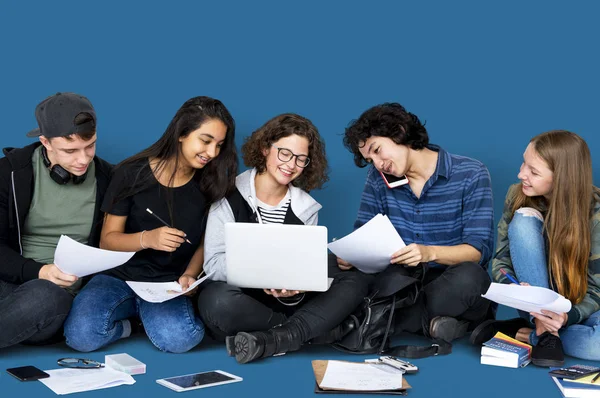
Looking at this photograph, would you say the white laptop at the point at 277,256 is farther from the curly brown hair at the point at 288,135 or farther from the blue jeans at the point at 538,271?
the blue jeans at the point at 538,271

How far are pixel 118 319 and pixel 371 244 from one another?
3.80ft

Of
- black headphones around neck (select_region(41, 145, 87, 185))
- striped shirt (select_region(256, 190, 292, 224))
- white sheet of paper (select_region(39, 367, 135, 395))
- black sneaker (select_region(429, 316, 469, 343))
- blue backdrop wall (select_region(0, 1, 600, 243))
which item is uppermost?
blue backdrop wall (select_region(0, 1, 600, 243))

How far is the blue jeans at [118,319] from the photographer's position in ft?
10.2

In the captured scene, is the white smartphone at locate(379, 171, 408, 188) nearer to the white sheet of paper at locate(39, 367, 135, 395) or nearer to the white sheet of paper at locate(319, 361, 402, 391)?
the white sheet of paper at locate(319, 361, 402, 391)

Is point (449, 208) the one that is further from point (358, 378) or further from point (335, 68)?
point (335, 68)

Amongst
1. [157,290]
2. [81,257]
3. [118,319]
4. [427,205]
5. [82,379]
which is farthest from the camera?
[427,205]

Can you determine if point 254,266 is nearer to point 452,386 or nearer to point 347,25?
point 452,386

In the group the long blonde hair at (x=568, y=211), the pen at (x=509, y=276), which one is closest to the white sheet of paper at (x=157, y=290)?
the pen at (x=509, y=276)

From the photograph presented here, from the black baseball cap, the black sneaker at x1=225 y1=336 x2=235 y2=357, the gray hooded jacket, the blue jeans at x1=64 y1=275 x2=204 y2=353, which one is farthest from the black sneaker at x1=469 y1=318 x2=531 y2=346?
the black baseball cap

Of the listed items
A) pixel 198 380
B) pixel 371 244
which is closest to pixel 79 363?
pixel 198 380

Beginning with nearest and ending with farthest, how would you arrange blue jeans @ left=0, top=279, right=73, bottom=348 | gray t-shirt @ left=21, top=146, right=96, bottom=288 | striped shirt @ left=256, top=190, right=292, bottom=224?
blue jeans @ left=0, top=279, right=73, bottom=348, gray t-shirt @ left=21, top=146, right=96, bottom=288, striped shirt @ left=256, top=190, right=292, bottom=224

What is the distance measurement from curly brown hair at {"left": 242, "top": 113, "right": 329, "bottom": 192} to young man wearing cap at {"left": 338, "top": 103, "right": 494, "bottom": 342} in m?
0.18

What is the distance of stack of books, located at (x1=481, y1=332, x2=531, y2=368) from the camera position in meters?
3.01

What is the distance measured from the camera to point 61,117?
10.6 ft
